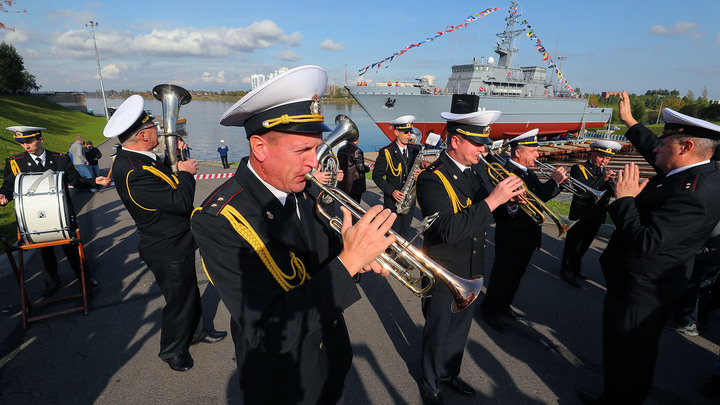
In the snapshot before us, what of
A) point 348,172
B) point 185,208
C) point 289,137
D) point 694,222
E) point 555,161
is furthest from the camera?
point 555,161

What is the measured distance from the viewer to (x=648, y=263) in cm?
267

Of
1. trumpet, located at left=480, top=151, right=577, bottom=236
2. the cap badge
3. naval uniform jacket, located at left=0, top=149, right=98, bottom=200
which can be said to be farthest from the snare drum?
trumpet, located at left=480, top=151, right=577, bottom=236

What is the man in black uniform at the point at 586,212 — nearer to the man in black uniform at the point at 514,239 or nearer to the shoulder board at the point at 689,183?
the man in black uniform at the point at 514,239

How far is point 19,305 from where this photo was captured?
15.2 ft

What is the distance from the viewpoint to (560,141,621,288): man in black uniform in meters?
5.26

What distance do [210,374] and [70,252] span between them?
11.0 feet

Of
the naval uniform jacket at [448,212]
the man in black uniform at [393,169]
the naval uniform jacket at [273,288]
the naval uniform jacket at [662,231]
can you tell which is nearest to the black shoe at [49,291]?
the naval uniform jacket at [273,288]

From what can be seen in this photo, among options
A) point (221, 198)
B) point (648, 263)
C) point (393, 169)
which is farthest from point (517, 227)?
point (221, 198)

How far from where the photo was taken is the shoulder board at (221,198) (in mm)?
1642

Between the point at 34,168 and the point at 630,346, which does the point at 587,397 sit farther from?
the point at 34,168

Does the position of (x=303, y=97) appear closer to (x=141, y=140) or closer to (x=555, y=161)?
(x=141, y=140)

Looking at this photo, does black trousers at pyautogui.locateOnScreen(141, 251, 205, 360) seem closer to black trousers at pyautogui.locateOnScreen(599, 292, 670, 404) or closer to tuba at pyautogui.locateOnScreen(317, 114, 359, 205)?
tuba at pyautogui.locateOnScreen(317, 114, 359, 205)

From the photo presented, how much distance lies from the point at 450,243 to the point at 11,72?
75171 mm

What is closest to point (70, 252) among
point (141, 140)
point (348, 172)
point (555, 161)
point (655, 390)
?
Result: point (141, 140)
